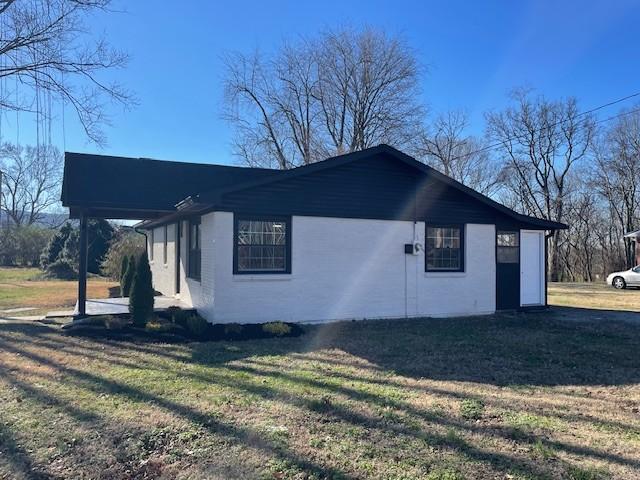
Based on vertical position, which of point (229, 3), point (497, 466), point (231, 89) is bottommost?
point (497, 466)

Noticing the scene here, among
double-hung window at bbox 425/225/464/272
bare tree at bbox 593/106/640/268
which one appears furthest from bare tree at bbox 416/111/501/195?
double-hung window at bbox 425/225/464/272

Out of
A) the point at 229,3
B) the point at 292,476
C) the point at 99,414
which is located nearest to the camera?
the point at 292,476

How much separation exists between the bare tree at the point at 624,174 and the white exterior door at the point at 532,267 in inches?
960

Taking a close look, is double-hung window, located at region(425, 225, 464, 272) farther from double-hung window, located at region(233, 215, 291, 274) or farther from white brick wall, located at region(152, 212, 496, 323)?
double-hung window, located at region(233, 215, 291, 274)

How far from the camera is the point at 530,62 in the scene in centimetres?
1877

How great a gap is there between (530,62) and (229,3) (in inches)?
471

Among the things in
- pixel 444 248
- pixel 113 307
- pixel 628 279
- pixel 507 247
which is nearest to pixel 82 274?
pixel 113 307

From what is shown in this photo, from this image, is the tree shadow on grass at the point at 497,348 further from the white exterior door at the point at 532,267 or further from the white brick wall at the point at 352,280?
the white exterior door at the point at 532,267

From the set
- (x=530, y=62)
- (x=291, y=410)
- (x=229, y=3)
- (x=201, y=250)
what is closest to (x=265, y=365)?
(x=291, y=410)

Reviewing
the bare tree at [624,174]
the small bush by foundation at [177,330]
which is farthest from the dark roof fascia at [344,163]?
the bare tree at [624,174]

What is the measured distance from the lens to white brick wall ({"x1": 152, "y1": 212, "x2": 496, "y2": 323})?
9914 mm

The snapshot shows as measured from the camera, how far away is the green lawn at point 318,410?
3729mm

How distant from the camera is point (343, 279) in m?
11.1

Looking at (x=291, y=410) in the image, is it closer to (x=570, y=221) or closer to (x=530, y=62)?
(x=530, y=62)
